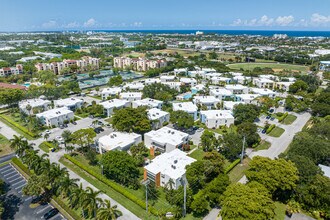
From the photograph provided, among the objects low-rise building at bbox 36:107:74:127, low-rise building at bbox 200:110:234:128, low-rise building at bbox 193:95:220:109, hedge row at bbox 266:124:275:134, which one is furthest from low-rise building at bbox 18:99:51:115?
hedge row at bbox 266:124:275:134

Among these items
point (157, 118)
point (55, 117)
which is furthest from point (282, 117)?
point (55, 117)

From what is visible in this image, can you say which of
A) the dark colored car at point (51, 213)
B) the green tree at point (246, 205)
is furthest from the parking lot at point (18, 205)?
the green tree at point (246, 205)

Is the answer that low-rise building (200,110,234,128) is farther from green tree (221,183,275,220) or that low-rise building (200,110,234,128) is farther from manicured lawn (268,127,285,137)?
green tree (221,183,275,220)

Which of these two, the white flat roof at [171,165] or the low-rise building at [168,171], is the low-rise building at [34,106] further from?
the low-rise building at [168,171]

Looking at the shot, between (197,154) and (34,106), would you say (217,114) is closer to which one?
(197,154)

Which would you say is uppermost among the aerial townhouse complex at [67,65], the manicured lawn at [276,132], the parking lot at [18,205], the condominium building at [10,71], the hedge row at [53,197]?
the aerial townhouse complex at [67,65]
